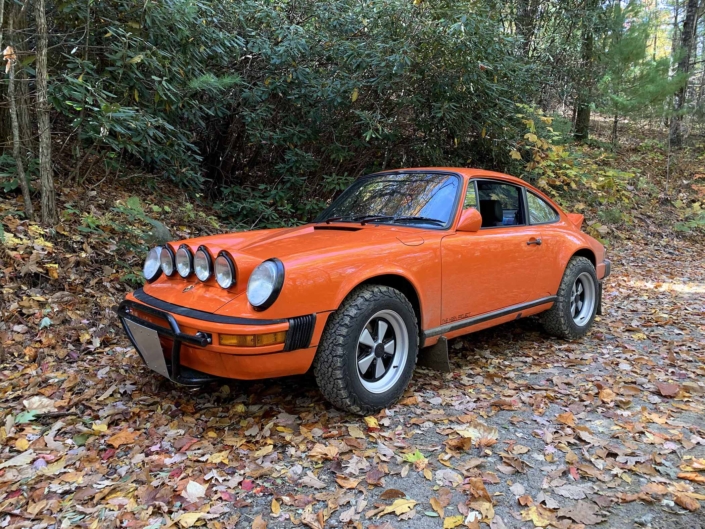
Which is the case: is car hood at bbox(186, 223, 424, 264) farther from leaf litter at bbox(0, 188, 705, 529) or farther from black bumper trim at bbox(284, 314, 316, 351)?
leaf litter at bbox(0, 188, 705, 529)

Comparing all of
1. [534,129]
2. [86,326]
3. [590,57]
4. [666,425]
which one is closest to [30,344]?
[86,326]

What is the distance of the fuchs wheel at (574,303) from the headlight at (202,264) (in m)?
3.04

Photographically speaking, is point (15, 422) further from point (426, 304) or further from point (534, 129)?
point (534, 129)

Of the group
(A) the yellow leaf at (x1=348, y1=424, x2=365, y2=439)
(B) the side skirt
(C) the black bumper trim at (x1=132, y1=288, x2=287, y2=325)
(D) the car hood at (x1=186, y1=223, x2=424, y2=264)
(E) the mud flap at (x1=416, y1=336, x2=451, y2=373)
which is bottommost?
(A) the yellow leaf at (x1=348, y1=424, x2=365, y2=439)

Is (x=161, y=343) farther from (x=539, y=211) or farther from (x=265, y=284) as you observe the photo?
(x=539, y=211)

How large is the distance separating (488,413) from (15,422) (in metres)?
2.84

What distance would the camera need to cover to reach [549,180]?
10719mm

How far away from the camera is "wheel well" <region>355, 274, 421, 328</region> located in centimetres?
303

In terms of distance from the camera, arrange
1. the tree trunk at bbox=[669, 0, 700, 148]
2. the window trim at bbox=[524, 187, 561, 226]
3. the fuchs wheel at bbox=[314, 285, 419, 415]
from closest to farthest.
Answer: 1. the fuchs wheel at bbox=[314, 285, 419, 415]
2. the window trim at bbox=[524, 187, 561, 226]
3. the tree trunk at bbox=[669, 0, 700, 148]

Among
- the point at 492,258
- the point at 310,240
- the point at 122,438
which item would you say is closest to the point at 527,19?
the point at 492,258

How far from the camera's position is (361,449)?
2.61 metres

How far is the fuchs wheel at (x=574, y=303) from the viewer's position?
4.34m

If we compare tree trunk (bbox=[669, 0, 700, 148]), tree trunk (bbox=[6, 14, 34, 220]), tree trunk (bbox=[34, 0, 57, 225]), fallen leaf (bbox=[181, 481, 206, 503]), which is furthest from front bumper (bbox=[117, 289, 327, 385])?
tree trunk (bbox=[669, 0, 700, 148])

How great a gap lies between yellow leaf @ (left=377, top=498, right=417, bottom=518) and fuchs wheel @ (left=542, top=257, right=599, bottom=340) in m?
2.71
